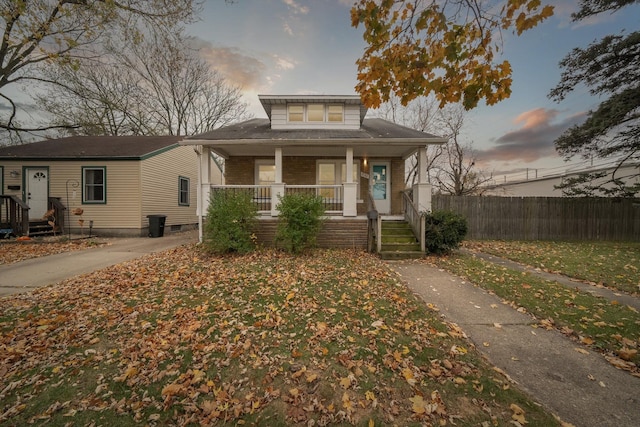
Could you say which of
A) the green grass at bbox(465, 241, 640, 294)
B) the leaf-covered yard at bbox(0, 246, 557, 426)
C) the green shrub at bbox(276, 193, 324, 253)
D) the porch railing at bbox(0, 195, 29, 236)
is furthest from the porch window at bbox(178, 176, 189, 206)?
the green grass at bbox(465, 241, 640, 294)

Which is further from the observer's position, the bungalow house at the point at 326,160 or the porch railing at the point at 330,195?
the porch railing at the point at 330,195

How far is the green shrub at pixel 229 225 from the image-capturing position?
7.89m

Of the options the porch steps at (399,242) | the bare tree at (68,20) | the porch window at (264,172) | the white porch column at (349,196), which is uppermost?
the bare tree at (68,20)

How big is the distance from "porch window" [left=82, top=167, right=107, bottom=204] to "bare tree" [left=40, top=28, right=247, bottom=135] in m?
8.03

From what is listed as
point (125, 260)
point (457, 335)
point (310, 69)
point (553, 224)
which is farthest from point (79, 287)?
point (553, 224)

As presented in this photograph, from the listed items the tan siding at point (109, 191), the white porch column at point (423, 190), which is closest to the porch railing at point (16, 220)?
the tan siding at point (109, 191)

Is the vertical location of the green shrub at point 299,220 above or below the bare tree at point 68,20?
below

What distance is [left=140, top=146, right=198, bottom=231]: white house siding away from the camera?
13.5 metres

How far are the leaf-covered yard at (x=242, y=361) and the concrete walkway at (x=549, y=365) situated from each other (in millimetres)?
282

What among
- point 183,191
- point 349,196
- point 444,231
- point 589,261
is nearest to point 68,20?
point 183,191

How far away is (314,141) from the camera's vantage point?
9.78 meters

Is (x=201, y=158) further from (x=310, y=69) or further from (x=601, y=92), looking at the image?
(x=601, y=92)

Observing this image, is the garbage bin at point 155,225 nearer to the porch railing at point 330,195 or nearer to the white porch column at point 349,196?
the porch railing at point 330,195

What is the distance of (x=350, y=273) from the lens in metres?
6.35
